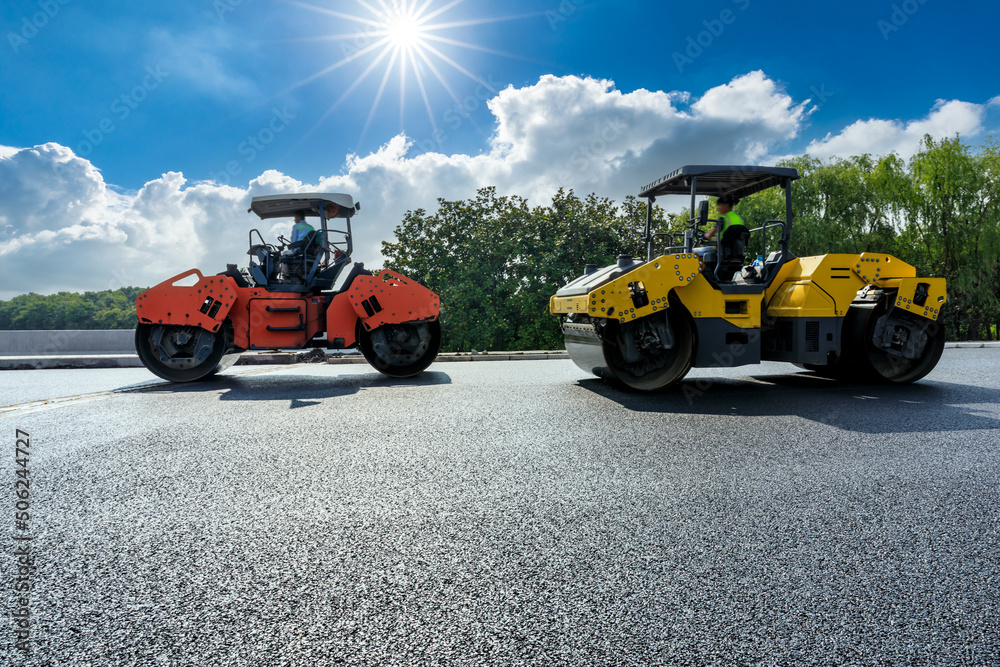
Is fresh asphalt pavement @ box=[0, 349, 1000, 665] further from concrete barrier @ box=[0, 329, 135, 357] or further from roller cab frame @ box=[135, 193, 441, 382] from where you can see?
concrete barrier @ box=[0, 329, 135, 357]

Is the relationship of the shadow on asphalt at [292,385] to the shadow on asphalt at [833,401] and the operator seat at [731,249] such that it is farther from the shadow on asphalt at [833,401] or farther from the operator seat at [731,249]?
the operator seat at [731,249]

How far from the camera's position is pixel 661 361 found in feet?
20.3

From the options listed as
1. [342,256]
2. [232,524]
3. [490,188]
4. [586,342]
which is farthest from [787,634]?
[490,188]

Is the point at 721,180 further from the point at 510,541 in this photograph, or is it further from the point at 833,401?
the point at 510,541

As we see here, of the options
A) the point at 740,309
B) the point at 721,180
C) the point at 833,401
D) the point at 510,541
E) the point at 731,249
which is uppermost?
the point at 721,180

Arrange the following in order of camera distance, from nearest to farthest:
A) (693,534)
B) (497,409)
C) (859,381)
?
(693,534) → (497,409) → (859,381)

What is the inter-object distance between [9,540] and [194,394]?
4483mm

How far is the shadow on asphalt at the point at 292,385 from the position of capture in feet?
20.8

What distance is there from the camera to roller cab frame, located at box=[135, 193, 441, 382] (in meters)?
7.70

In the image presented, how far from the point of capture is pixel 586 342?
6676mm

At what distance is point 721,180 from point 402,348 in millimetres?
4818

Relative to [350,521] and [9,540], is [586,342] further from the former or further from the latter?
[9,540]

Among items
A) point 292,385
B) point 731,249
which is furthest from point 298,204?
point 731,249

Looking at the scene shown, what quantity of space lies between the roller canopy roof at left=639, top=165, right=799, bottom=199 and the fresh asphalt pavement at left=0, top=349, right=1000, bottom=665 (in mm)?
3107
